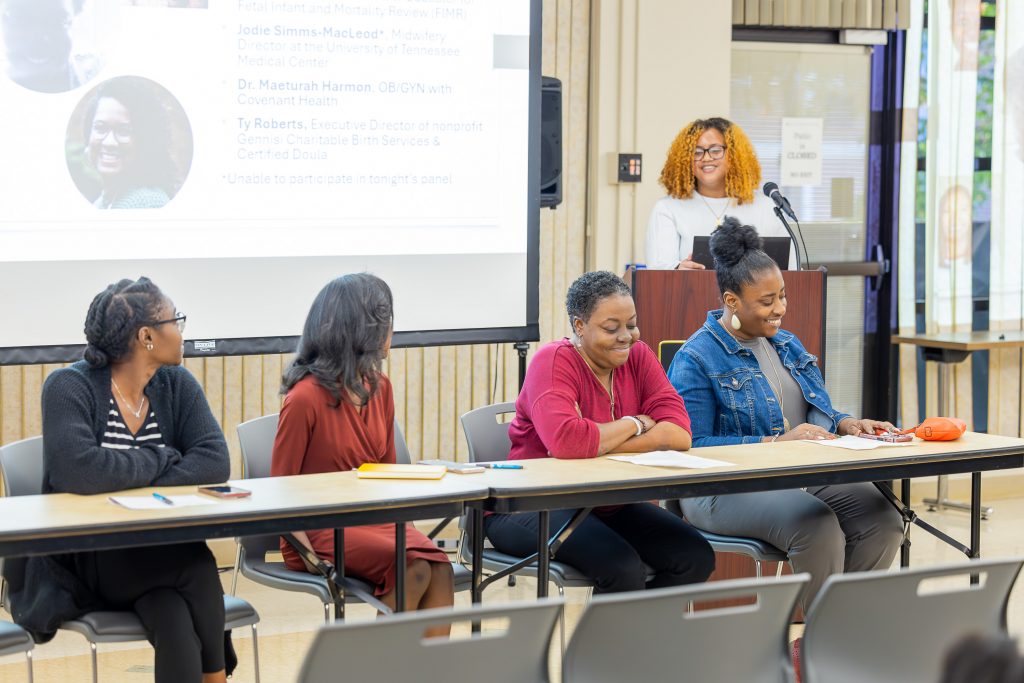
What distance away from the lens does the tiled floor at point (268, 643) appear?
3.78m

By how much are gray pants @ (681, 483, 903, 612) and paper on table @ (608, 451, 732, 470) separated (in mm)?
366

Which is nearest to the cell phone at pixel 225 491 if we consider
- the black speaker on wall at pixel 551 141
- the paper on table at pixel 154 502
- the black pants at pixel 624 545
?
the paper on table at pixel 154 502

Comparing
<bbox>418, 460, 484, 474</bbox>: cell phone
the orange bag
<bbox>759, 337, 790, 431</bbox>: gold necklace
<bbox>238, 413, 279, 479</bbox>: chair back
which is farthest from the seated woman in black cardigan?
the orange bag

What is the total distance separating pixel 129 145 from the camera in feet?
13.7

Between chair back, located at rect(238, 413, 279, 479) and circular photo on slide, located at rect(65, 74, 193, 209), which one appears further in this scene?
circular photo on slide, located at rect(65, 74, 193, 209)

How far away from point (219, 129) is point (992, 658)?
12.0ft

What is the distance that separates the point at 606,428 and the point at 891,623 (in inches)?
49.8

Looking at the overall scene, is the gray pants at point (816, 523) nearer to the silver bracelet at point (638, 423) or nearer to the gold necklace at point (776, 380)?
the gold necklace at point (776, 380)

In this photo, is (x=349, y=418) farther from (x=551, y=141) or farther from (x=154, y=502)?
(x=551, y=141)

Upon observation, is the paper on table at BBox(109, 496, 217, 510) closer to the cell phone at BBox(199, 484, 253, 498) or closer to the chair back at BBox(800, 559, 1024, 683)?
the cell phone at BBox(199, 484, 253, 498)

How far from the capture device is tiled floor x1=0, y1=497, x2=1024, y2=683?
3.78m

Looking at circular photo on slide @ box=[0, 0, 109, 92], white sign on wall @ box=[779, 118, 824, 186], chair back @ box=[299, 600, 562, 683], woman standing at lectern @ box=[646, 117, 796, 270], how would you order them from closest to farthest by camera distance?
chair back @ box=[299, 600, 562, 683]
circular photo on slide @ box=[0, 0, 109, 92]
woman standing at lectern @ box=[646, 117, 796, 270]
white sign on wall @ box=[779, 118, 824, 186]

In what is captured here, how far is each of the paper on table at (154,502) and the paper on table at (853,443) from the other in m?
1.77

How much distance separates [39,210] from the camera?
4.07 meters
